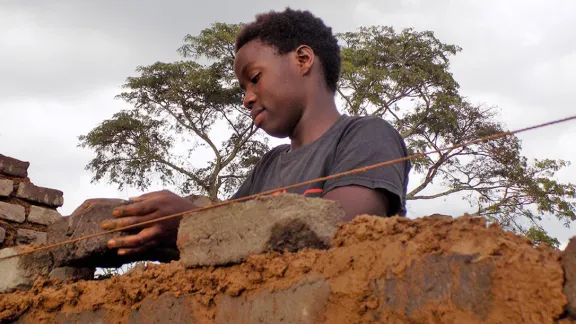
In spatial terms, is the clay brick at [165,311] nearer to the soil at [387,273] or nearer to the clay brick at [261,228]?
the soil at [387,273]

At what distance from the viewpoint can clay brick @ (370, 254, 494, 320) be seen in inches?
50.6

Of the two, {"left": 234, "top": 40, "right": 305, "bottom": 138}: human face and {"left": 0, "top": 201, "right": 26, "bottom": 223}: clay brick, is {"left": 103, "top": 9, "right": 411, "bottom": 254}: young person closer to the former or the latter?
{"left": 234, "top": 40, "right": 305, "bottom": 138}: human face

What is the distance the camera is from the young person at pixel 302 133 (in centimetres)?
213

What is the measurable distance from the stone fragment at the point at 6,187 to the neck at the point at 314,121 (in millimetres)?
3292

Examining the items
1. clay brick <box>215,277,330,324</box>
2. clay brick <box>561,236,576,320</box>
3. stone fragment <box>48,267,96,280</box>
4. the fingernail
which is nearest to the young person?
the fingernail

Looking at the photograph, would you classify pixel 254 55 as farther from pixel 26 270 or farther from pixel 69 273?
pixel 26 270

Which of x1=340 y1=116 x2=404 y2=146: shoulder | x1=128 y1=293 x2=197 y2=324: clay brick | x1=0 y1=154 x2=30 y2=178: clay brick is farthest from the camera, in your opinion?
x1=0 y1=154 x2=30 y2=178: clay brick

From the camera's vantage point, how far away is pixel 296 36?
9.33 feet

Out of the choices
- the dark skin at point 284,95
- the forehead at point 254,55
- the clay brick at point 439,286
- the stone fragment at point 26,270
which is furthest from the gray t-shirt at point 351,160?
the stone fragment at point 26,270

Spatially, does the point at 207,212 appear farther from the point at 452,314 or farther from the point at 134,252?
the point at 452,314

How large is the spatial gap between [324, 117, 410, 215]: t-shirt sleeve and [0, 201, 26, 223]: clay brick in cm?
358

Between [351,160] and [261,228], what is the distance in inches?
20.7

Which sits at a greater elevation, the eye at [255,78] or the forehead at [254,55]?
the forehead at [254,55]

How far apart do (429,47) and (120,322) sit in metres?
16.1
